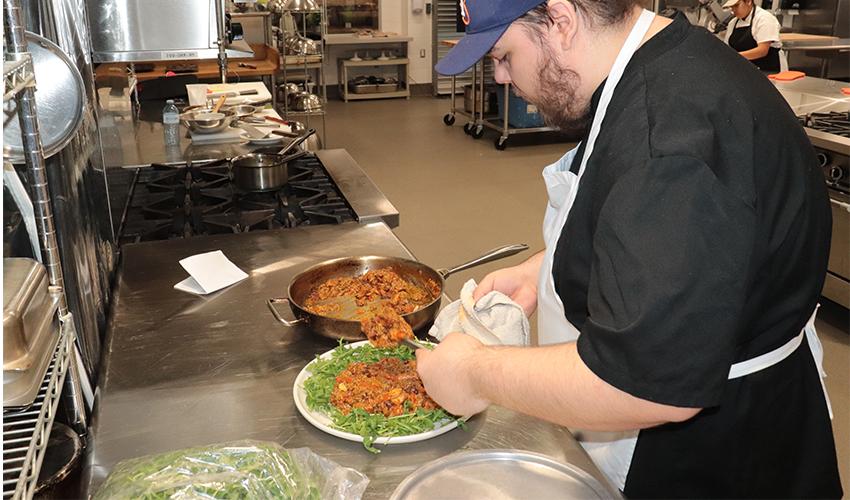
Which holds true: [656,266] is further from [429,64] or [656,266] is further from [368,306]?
[429,64]

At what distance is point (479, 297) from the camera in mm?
1621

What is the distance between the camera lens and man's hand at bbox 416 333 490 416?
118 centimetres

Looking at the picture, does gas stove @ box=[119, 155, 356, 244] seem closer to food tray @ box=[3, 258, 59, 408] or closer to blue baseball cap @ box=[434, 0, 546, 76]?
blue baseball cap @ box=[434, 0, 546, 76]

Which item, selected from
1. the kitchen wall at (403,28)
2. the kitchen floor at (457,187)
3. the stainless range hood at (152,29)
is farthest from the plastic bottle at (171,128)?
the kitchen wall at (403,28)

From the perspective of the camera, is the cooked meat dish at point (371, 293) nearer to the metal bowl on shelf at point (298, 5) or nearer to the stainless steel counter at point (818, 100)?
the stainless steel counter at point (818, 100)

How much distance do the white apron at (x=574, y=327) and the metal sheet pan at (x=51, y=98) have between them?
814 mm

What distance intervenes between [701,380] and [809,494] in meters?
0.68

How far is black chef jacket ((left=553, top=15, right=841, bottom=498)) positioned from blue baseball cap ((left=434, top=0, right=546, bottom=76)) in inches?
7.8

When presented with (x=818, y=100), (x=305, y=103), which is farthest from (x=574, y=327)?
(x=305, y=103)

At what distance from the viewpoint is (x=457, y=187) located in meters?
6.11

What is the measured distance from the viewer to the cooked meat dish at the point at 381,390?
1325 millimetres

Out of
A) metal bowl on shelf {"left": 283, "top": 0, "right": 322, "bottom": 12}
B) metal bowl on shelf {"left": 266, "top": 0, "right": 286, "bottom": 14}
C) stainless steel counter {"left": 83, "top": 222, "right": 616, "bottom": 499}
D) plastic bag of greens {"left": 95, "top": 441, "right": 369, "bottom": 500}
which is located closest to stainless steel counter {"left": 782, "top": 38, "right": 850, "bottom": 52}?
metal bowl on shelf {"left": 283, "top": 0, "right": 322, "bottom": 12}

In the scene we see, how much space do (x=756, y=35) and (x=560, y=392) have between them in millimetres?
6440

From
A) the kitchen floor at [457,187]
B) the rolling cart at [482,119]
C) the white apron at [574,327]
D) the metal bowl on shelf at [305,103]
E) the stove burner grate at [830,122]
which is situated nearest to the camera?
the white apron at [574,327]
